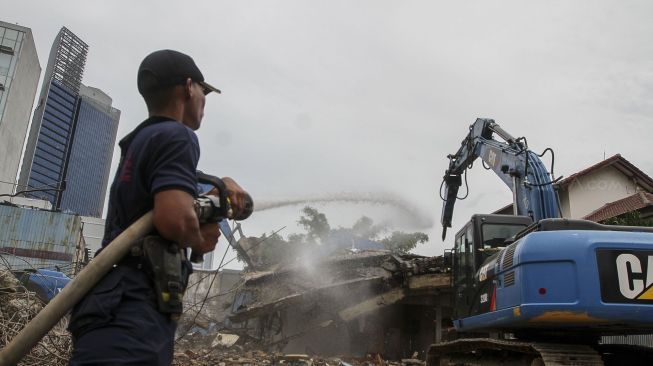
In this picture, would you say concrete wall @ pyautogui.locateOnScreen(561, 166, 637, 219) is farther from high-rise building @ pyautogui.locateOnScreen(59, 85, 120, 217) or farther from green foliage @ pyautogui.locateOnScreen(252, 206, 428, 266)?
high-rise building @ pyautogui.locateOnScreen(59, 85, 120, 217)

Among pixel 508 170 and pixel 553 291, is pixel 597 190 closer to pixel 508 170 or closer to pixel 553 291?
pixel 508 170

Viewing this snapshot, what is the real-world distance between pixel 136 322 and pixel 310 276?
1473 cm

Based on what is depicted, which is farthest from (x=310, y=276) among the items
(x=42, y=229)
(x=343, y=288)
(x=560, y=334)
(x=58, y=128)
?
(x=58, y=128)

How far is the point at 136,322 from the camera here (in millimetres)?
1628

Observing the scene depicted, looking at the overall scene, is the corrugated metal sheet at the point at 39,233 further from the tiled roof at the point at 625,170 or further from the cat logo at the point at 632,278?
the cat logo at the point at 632,278

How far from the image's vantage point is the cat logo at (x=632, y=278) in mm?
4387

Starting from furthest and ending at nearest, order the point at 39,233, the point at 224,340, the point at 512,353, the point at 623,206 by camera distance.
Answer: the point at 39,233, the point at 623,206, the point at 224,340, the point at 512,353

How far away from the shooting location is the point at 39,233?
30.4 m

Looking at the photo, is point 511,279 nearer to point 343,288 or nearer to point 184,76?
point 184,76

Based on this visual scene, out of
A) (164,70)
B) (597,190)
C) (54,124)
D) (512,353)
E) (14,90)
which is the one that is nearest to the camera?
(164,70)

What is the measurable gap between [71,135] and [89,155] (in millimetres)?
6510

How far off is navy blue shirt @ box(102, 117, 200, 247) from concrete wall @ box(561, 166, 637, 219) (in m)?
23.9

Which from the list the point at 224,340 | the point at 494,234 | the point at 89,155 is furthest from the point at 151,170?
the point at 89,155

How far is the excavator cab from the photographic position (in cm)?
662
